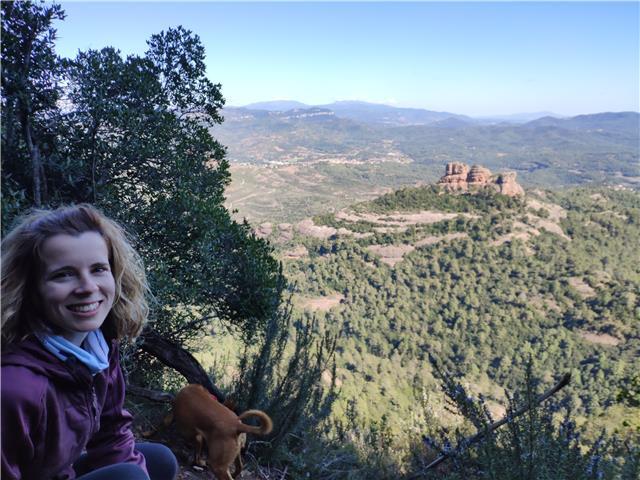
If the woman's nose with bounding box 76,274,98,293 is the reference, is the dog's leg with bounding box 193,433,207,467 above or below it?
below

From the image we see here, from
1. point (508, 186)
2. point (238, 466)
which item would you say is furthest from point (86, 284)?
point (508, 186)

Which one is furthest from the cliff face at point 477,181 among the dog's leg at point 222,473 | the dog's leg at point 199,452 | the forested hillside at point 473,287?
the dog's leg at point 222,473

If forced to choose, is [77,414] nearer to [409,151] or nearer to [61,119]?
[61,119]

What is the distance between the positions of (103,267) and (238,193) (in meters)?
91.9

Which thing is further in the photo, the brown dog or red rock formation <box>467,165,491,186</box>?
red rock formation <box>467,165,491,186</box>

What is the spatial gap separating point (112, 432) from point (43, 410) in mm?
405

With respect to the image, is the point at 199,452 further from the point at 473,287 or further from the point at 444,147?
the point at 444,147

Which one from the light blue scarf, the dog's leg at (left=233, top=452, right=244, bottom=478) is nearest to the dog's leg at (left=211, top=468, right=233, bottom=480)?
the dog's leg at (left=233, top=452, right=244, bottom=478)

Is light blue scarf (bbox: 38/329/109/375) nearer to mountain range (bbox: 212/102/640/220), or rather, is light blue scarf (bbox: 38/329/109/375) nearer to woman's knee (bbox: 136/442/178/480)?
woman's knee (bbox: 136/442/178/480)

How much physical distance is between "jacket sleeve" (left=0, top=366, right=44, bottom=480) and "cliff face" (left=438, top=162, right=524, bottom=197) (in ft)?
192

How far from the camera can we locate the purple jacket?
0.97m

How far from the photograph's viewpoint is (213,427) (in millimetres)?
2328

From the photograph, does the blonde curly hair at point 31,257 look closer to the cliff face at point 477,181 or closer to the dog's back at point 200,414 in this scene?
the dog's back at point 200,414

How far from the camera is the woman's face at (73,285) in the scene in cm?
110
